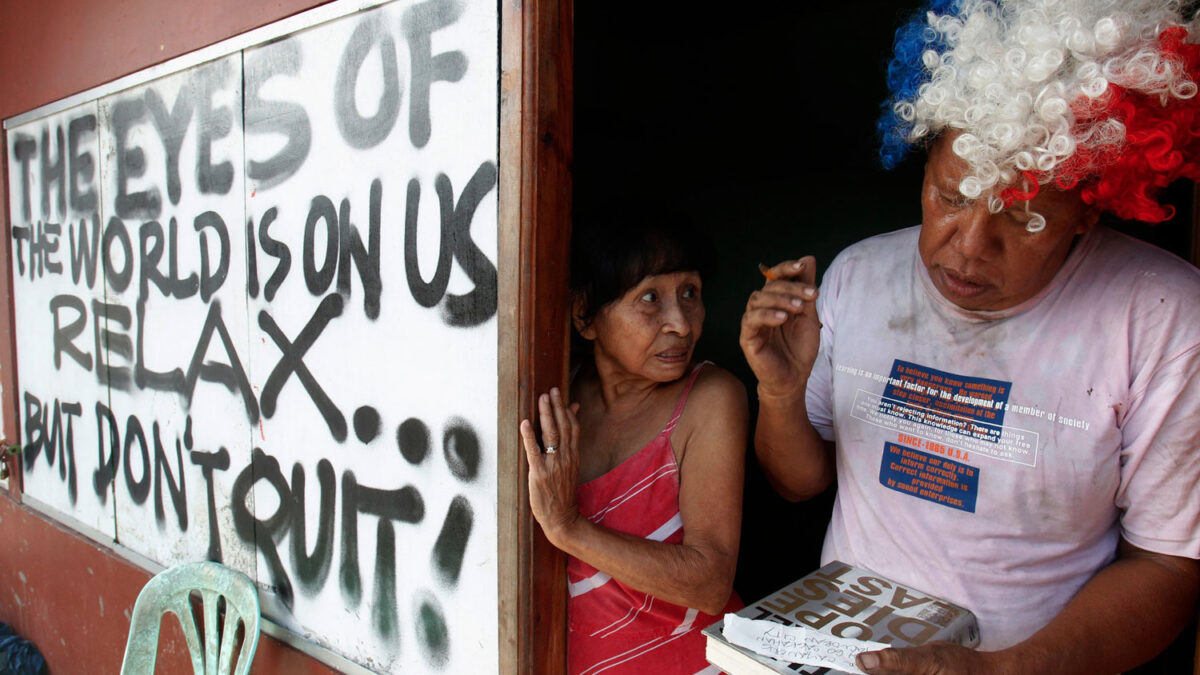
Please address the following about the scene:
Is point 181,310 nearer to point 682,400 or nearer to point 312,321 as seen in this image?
point 312,321

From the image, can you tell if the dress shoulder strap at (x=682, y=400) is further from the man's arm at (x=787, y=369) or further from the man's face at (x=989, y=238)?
the man's face at (x=989, y=238)

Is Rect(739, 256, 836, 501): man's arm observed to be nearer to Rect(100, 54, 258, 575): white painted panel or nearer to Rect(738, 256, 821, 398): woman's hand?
Rect(738, 256, 821, 398): woman's hand

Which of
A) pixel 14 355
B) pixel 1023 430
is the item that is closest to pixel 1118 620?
pixel 1023 430

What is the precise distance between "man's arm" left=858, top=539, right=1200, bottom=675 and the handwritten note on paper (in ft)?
0.78

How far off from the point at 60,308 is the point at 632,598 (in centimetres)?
287

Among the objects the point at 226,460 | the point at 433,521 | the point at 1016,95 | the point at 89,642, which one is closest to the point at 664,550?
the point at 433,521

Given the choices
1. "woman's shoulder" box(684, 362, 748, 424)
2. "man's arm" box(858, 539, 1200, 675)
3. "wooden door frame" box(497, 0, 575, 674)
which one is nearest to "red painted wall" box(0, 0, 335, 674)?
"wooden door frame" box(497, 0, 575, 674)

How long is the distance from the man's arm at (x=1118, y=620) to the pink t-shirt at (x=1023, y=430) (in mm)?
48

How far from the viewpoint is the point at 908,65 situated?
132 cm

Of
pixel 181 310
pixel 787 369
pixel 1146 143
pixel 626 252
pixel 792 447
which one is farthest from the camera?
pixel 181 310

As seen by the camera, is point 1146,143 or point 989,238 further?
point 989,238

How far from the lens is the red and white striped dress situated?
154cm

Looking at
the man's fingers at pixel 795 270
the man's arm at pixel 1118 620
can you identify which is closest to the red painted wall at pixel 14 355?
the man's fingers at pixel 795 270

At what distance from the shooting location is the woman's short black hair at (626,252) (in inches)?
62.6
